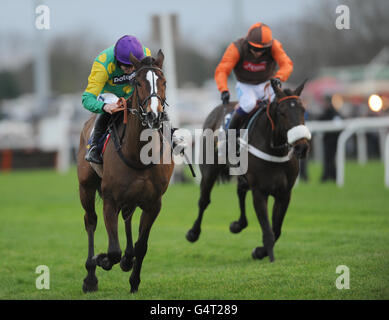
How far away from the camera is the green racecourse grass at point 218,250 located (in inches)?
263

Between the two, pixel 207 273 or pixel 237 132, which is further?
pixel 237 132

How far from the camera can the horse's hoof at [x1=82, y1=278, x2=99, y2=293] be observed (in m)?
6.96

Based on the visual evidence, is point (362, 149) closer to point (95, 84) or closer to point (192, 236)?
point (192, 236)

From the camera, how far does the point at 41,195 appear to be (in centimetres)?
1711

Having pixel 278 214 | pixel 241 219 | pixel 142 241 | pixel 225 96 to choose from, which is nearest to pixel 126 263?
pixel 142 241

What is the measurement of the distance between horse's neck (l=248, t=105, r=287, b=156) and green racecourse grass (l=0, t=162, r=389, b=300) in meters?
1.27

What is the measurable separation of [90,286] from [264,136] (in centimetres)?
281

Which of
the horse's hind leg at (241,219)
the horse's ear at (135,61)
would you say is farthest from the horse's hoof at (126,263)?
the horse's hind leg at (241,219)

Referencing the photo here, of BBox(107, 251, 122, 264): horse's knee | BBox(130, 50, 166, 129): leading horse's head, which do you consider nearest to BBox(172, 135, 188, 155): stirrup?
BBox(130, 50, 166, 129): leading horse's head

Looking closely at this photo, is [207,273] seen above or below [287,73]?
below

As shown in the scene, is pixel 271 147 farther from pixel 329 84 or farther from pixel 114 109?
pixel 329 84
